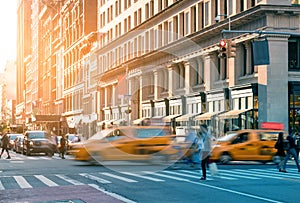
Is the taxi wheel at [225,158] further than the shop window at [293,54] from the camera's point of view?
No

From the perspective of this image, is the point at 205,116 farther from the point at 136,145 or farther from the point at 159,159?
the point at 136,145

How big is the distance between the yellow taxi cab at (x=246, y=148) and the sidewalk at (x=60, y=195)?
13608 millimetres

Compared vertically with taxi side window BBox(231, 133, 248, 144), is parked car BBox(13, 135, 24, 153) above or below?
below

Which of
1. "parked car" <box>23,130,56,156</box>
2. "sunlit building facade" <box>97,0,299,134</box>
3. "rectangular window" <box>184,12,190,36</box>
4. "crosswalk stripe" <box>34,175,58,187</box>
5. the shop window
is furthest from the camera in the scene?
"rectangular window" <box>184,12,190,36</box>

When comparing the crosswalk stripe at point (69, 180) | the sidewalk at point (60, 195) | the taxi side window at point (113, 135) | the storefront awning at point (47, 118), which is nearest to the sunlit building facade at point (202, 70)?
the crosswalk stripe at point (69, 180)

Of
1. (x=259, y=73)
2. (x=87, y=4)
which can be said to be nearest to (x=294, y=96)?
(x=259, y=73)

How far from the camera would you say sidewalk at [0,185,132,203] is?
14530 mm

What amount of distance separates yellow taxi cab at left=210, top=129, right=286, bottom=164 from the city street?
7.32 metres

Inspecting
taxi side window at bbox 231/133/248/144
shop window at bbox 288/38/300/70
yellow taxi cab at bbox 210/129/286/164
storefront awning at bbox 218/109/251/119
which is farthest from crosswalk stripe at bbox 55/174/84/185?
shop window at bbox 288/38/300/70

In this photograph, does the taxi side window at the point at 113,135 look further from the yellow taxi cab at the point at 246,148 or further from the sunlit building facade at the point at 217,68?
the yellow taxi cab at the point at 246,148

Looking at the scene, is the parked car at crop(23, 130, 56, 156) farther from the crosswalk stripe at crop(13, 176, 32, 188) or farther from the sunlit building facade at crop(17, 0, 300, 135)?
the crosswalk stripe at crop(13, 176, 32, 188)

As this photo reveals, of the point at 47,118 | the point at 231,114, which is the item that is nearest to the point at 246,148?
the point at 231,114

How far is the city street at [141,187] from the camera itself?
14836 mm

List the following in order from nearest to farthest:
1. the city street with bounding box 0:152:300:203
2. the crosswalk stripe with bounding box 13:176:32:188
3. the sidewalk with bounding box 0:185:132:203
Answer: the sidewalk with bounding box 0:185:132:203 < the city street with bounding box 0:152:300:203 < the crosswalk stripe with bounding box 13:176:32:188
